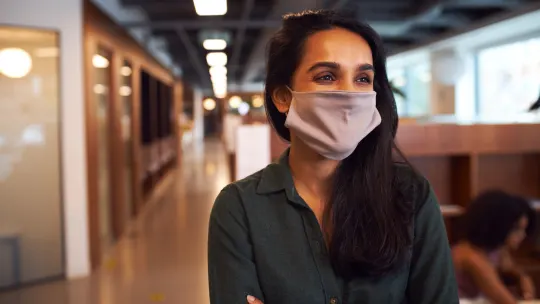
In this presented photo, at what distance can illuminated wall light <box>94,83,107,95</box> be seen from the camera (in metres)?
5.94

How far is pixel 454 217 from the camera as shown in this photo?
4289 mm

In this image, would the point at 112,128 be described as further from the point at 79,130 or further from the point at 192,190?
the point at 192,190

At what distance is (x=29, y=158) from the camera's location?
16.3 feet

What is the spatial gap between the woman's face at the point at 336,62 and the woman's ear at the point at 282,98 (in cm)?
8

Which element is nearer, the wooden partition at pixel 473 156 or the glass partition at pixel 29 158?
the wooden partition at pixel 473 156

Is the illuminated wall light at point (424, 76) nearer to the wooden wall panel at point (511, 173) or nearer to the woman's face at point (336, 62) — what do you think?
the wooden wall panel at point (511, 173)

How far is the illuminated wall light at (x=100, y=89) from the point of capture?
5.94 meters

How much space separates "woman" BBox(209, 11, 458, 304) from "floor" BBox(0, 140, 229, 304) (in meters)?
3.44

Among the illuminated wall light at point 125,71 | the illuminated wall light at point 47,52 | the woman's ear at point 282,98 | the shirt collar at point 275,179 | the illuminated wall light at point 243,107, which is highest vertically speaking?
the illuminated wall light at point 243,107

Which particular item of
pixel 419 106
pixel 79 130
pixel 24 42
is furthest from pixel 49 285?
pixel 419 106

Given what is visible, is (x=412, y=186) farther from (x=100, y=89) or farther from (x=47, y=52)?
(x=100, y=89)

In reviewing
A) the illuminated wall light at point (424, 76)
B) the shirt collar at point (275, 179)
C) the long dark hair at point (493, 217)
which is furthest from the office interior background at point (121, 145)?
the illuminated wall light at point (424, 76)

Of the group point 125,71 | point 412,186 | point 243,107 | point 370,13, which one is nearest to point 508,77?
point 370,13

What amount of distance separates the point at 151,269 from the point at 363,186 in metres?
4.55
